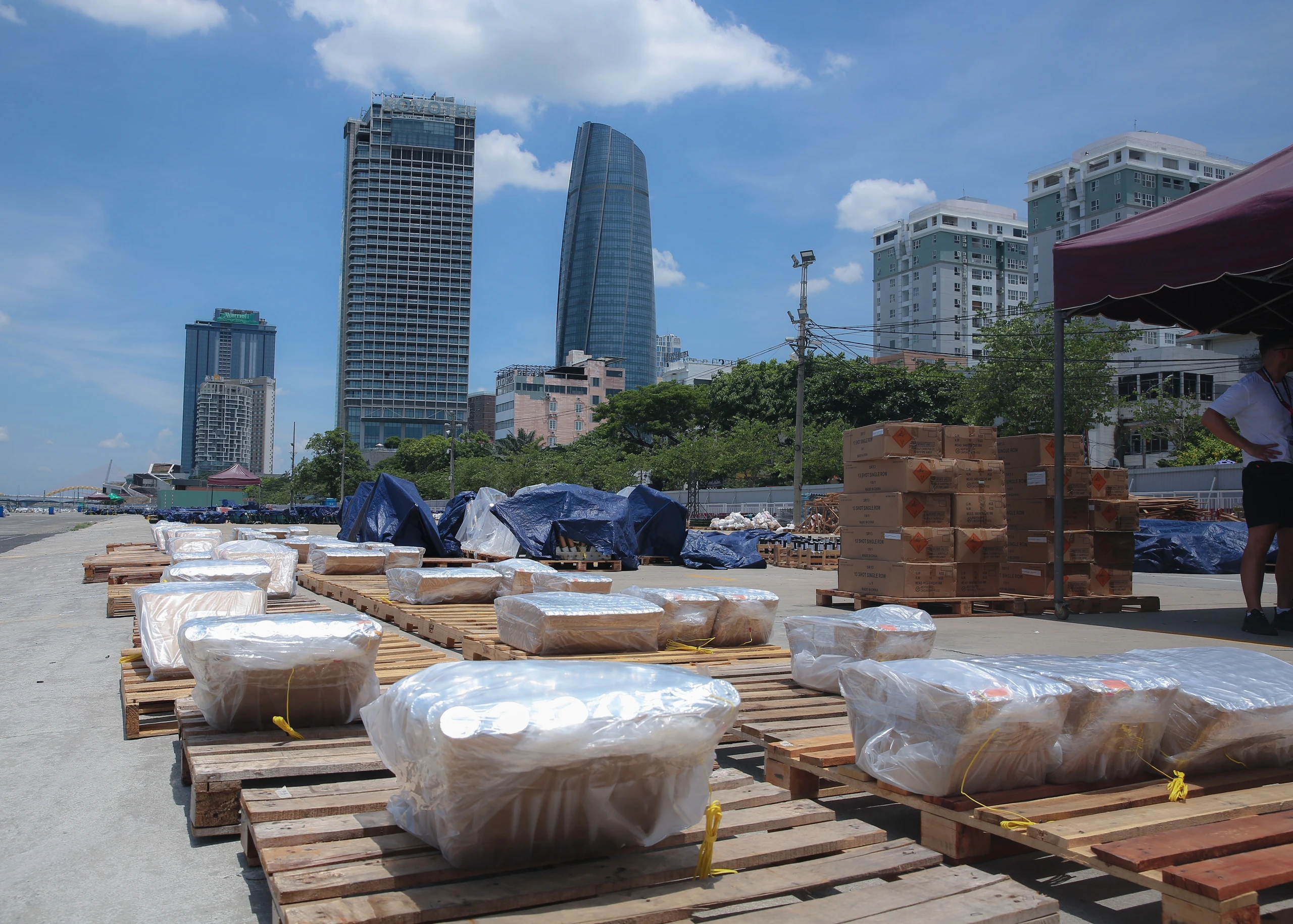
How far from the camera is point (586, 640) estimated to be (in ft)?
19.4

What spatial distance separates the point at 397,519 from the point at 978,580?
38.3 feet

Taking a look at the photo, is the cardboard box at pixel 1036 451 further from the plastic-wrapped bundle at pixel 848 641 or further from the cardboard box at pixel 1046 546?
Result: the plastic-wrapped bundle at pixel 848 641

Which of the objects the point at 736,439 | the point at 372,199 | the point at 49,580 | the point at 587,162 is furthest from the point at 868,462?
the point at 587,162

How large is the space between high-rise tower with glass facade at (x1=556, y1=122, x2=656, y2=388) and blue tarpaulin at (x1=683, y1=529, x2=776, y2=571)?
449 feet

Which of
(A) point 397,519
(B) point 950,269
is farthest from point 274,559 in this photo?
(B) point 950,269

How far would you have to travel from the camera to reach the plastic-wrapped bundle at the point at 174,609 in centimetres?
533

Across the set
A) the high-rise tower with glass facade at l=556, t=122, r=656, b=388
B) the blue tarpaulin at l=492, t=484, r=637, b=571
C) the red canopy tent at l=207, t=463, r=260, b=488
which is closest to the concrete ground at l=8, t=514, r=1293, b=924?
the blue tarpaulin at l=492, t=484, r=637, b=571

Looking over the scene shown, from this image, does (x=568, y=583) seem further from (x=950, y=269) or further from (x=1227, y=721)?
(x=950, y=269)

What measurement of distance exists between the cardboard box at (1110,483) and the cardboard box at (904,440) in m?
2.00

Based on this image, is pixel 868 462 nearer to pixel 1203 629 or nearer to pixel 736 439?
pixel 1203 629

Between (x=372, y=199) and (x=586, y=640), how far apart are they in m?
147

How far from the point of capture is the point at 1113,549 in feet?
34.6

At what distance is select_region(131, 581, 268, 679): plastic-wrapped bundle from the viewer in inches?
210

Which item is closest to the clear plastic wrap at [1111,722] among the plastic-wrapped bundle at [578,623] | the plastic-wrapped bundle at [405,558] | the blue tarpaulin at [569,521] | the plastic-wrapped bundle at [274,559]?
the plastic-wrapped bundle at [578,623]
